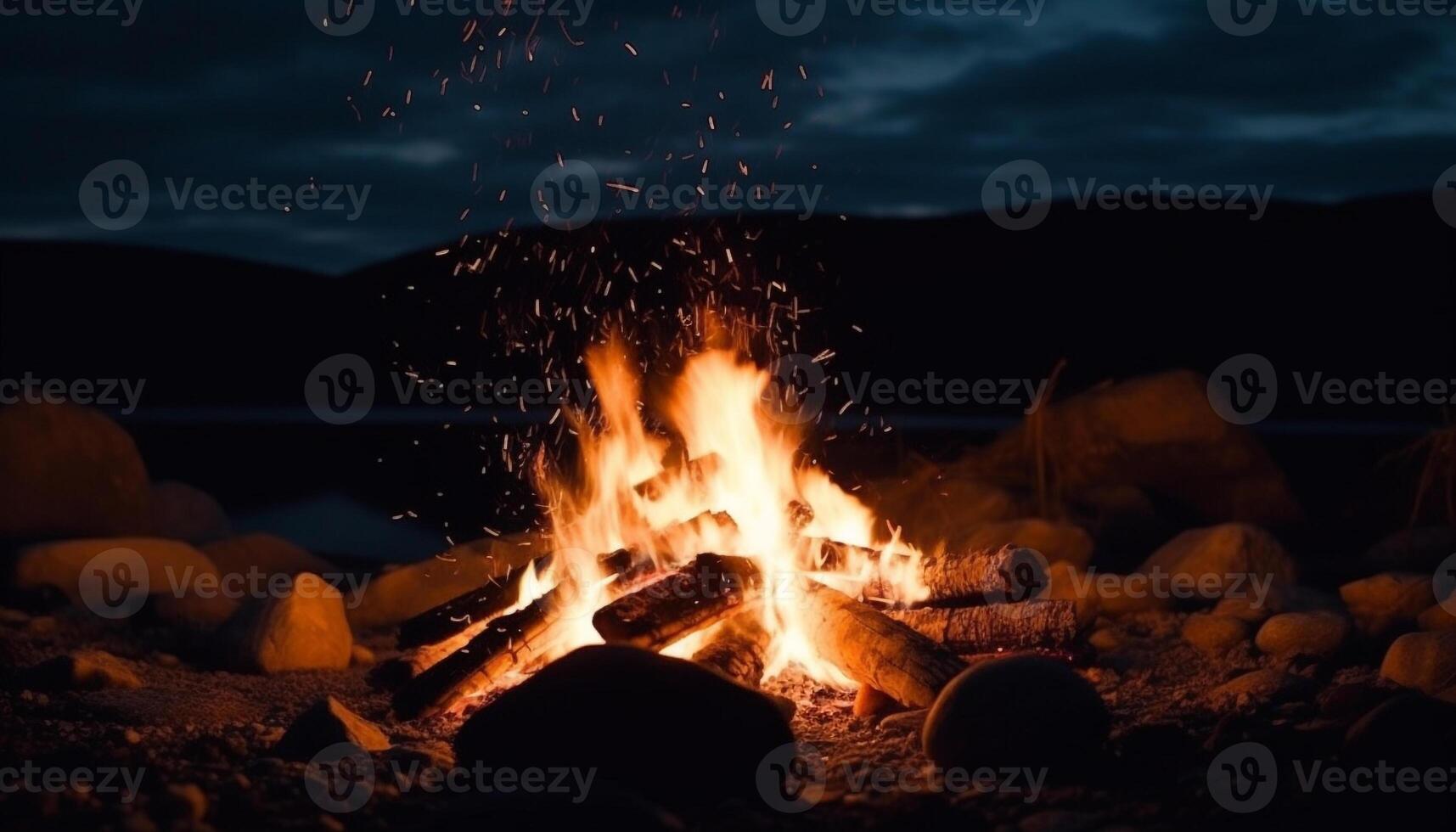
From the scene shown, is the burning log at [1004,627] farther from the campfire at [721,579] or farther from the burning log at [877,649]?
the burning log at [877,649]

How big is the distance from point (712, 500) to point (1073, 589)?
2.51 meters

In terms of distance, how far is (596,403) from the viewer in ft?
26.6

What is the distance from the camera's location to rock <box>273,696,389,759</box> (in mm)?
5238

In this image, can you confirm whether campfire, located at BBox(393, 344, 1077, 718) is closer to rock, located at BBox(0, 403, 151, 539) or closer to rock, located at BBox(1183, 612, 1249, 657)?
rock, located at BBox(1183, 612, 1249, 657)

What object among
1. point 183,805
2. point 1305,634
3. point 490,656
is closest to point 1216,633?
point 1305,634

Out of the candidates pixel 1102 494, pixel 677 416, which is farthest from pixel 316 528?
pixel 677 416

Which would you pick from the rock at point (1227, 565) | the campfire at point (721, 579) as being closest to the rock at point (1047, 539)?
the rock at point (1227, 565)

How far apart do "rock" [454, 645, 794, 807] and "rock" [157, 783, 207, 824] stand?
103 centimetres

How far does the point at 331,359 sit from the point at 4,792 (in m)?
37.7

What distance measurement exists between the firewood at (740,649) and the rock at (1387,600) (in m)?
3.46

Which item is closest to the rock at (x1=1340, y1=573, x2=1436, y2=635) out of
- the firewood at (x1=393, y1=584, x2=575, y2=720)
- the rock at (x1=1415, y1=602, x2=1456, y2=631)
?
the rock at (x1=1415, y1=602, x2=1456, y2=631)

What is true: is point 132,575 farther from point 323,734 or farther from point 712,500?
A: point 323,734

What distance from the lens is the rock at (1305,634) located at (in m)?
6.95

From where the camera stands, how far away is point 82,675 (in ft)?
21.5
